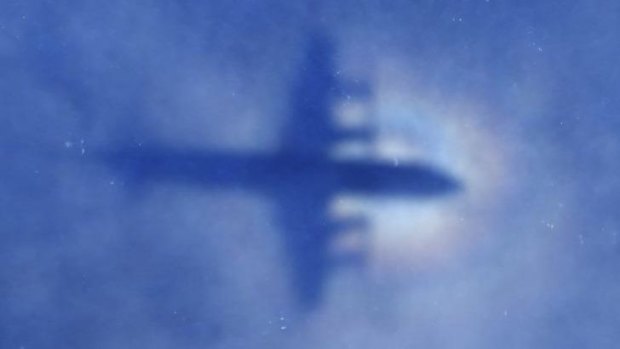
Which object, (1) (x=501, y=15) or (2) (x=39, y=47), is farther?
(1) (x=501, y=15)

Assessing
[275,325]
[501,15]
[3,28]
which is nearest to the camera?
[3,28]

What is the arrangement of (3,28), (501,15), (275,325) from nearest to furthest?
(3,28) < (275,325) < (501,15)

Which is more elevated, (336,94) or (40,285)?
(336,94)

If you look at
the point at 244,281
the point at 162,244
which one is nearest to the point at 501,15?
the point at 244,281

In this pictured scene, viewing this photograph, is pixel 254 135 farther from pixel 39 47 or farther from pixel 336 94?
pixel 39 47

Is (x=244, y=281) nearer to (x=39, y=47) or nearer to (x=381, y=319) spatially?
(x=381, y=319)

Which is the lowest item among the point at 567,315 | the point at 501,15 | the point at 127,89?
the point at 567,315
